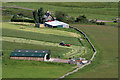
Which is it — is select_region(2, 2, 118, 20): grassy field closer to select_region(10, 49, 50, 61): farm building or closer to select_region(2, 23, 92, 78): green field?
select_region(2, 23, 92, 78): green field

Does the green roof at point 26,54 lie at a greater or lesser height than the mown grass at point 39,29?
lesser

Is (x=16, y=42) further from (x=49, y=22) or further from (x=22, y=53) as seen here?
(x=49, y=22)

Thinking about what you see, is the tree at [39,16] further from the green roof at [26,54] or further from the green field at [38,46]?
the green roof at [26,54]

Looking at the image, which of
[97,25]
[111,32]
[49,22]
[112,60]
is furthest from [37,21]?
[112,60]

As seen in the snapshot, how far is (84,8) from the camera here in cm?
12100

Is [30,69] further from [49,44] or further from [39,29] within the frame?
[39,29]

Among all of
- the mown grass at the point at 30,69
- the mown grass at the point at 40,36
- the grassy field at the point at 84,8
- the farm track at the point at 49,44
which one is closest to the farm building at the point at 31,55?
the mown grass at the point at 30,69

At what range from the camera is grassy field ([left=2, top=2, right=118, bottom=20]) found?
359 feet

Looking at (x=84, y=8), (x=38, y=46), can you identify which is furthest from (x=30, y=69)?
(x=84, y=8)

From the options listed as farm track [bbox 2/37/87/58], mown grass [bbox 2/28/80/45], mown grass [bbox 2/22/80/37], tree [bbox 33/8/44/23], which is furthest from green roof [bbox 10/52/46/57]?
tree [bbox 33/8/44/23]

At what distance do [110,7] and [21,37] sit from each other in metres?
61.1

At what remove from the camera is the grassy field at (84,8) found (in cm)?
10938

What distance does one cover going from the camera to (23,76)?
140 feet

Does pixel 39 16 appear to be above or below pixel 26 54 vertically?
above
